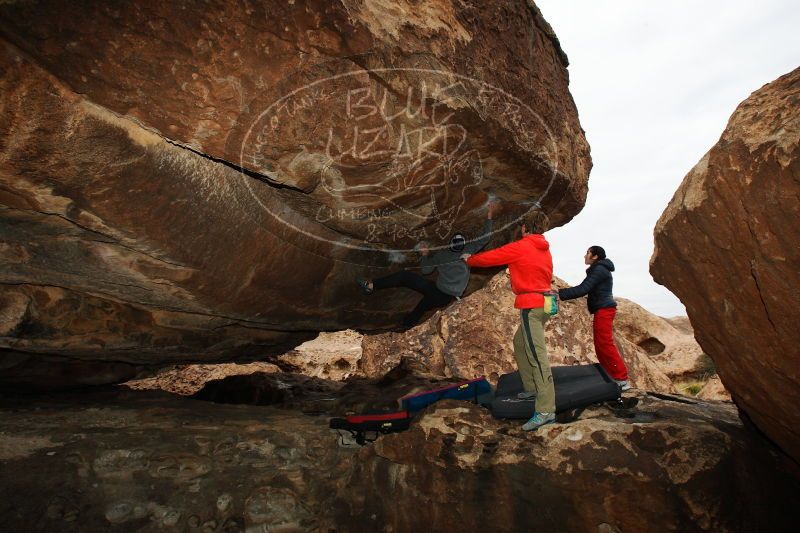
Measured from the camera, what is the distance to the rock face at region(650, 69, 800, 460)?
261 centimetres

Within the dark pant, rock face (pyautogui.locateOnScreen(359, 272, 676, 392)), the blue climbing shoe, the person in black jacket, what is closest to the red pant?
the person in black jacket

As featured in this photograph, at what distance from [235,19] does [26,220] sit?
8.72 feet

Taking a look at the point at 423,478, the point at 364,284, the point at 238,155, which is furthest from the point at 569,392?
the point at 238,155

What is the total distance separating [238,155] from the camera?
12.1ft

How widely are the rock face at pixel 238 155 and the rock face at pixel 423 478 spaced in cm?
146

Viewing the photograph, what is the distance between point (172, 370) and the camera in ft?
34.1

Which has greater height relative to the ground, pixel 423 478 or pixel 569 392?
pixel 569 392

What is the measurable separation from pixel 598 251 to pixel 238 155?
418 centimetres

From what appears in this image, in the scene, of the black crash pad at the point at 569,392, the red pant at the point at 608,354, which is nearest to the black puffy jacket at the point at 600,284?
the red pant at the point at 608,354

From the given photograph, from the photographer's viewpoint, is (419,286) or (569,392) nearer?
(569,392)

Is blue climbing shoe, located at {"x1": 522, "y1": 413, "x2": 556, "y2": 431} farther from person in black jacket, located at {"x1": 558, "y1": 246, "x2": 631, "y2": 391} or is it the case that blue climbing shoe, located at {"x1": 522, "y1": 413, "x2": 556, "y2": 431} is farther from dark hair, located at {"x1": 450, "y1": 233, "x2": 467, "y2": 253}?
dark hair, located at {"x1": 450, "y1": 233, "x2": 467, "y2": 253}

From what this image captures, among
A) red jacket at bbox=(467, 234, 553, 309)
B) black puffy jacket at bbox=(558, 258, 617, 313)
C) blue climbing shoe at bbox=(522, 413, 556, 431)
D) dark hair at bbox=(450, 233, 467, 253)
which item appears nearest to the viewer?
blue climbing shoe at bbox=(522, 413, 556, 431)

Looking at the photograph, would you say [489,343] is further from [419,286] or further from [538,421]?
[538,421]

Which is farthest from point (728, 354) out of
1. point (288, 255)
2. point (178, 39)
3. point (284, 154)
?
point (178, 39)
